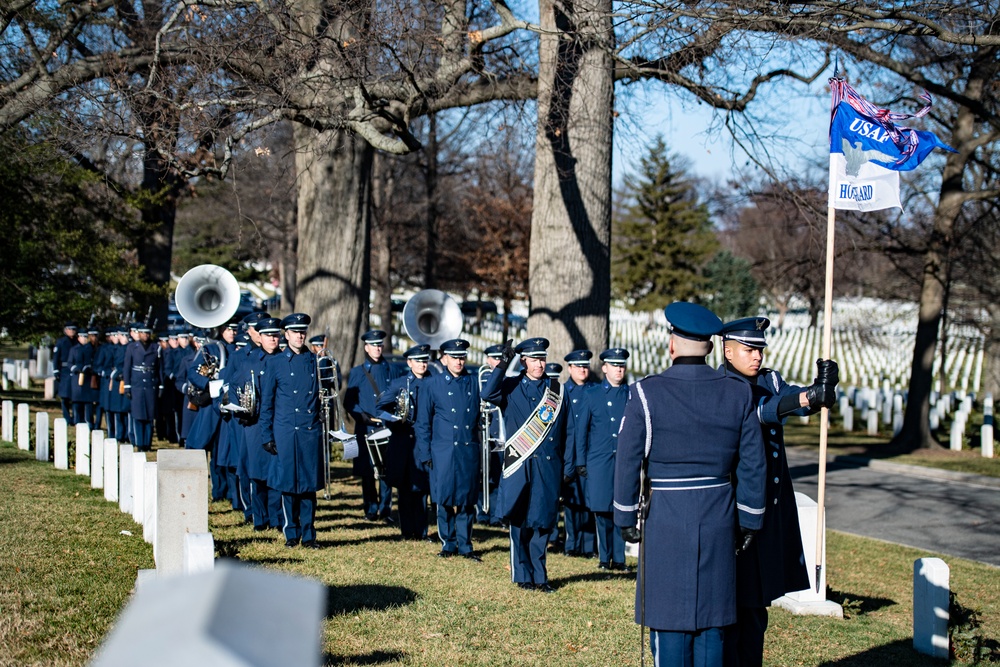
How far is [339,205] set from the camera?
1584 centimetres

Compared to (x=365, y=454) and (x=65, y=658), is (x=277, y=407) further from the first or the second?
(x=65, y=658)

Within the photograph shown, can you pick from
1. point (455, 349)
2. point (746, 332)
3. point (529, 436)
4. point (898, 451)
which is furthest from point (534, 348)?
point (898, 451)

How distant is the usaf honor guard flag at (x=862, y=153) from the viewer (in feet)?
25.9

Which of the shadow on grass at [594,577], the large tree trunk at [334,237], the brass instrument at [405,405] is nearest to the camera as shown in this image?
the shadow on grass at [594,577]

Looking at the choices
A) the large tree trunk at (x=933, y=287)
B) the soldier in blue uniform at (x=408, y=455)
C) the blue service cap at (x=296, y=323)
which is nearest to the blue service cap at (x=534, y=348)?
the soldier in blue uniform at (x=408, y=455)

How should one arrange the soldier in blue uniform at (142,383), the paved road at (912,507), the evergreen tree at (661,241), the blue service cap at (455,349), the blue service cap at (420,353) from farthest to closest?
the evergreen tree at (661,241) → the soldier in blue uniform at (142,383) → the paved road at (912,507) → the blue service cap at (420,353) → the blue service cap at (455,349)

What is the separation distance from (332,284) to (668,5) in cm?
770

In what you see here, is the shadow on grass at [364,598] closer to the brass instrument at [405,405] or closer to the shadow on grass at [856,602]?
the brass instrument at [405,405]

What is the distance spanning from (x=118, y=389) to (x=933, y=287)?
15.5 metres

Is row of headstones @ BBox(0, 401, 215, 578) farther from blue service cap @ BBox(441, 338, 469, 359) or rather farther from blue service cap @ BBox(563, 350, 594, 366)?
blue service cap @ BBox(563, 350, 594, 366)

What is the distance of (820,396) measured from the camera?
5.30m

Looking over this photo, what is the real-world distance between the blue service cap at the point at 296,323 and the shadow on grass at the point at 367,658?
4121mm

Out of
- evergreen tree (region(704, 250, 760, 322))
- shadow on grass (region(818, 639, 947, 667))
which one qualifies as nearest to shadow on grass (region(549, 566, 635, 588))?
shadow on grass (region(818, 639, 947, 667))

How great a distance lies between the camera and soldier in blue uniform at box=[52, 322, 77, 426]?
59.3 feet
